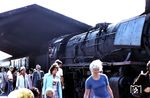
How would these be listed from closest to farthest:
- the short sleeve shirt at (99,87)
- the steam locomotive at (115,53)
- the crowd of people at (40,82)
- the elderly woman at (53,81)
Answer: the crowd of people at (40,82)
the short sleeve shirt at (99,87)
the elderly woman at (53,81)
the steam locomotive at (115,53)

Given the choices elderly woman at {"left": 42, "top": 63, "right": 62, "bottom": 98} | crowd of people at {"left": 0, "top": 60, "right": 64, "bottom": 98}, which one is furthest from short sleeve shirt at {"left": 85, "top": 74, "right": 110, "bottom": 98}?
elderly woman at {"left": 42, "top": 63, "right": 62, "bottom": 98}

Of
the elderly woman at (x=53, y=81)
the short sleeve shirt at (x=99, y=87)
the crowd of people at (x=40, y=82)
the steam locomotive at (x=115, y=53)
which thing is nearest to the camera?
the crowd of people at (x=40, y=82)

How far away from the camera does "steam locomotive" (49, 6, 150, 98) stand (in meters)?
12.2

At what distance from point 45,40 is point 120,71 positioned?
19469 millimetres

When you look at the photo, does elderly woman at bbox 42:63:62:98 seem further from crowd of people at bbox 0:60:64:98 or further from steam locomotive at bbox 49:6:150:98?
steam locomotive at bbox 49:6:150:98

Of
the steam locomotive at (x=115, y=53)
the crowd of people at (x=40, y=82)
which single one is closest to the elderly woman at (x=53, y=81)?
the crowd of people at (x=40, y=82)

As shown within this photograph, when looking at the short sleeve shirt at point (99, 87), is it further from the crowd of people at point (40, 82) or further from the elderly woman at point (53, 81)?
the elderly woman at point (53, 81)

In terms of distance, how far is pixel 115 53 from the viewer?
14086 millimetres

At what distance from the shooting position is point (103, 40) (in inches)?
626

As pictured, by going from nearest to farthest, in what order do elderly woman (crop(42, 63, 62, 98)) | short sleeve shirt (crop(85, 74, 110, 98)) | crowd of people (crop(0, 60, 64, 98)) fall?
crowd of people (crop(0, 60, 64, 98)), short sleeve shirt (crop(85, 74, 110, 98)), elderly woman (crop(42, 63, 62, 98))

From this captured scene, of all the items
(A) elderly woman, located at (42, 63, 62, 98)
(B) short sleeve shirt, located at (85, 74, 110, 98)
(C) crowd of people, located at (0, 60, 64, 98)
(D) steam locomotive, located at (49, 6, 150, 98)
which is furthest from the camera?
(D) steam locomotive, located at (49, 6, 150, 98)

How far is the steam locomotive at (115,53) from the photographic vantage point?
40.1ft

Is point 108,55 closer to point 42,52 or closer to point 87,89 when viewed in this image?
point 87,89

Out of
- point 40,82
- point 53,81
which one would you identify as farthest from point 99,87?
point 40,82
